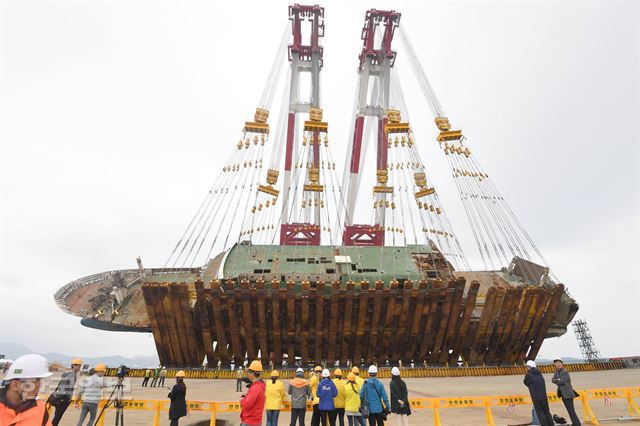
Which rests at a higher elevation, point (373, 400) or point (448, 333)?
point (448, 333)

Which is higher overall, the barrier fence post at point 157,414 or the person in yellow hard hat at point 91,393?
the person in yellow hard hat at point 91,393

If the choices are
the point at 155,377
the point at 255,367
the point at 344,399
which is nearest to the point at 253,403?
the point at 255,367

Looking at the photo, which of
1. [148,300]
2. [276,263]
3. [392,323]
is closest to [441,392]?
[392,323]

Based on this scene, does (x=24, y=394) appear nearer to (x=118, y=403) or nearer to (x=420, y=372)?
(x=118, y=403)

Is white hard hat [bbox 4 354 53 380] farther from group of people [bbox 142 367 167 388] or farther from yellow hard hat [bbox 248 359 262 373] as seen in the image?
group of people [bbox 142 367 167 388]

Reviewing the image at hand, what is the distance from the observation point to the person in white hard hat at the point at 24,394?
8.25ft

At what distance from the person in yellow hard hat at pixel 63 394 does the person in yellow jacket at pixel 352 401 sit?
190 inches

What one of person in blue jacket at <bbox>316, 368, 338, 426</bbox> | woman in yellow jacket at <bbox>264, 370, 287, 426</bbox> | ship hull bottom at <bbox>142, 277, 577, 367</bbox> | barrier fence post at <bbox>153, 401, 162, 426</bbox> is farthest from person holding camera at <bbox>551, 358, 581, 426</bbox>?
ship hull bottom at <bbox>142, 277, 577, 367</bbox>

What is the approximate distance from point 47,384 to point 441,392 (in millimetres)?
12148

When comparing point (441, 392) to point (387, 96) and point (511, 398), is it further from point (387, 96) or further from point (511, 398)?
point (387, 96)

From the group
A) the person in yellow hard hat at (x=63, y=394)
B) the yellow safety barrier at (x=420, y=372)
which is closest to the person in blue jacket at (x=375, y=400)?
the person in yellow hard hat at (x=63, y=394)

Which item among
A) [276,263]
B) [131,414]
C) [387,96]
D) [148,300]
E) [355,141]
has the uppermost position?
[387,96]

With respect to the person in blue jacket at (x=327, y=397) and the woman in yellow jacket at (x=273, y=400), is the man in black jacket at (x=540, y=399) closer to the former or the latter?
the person in blue jacket at (x=327, y=397)

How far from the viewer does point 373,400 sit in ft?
21.5
